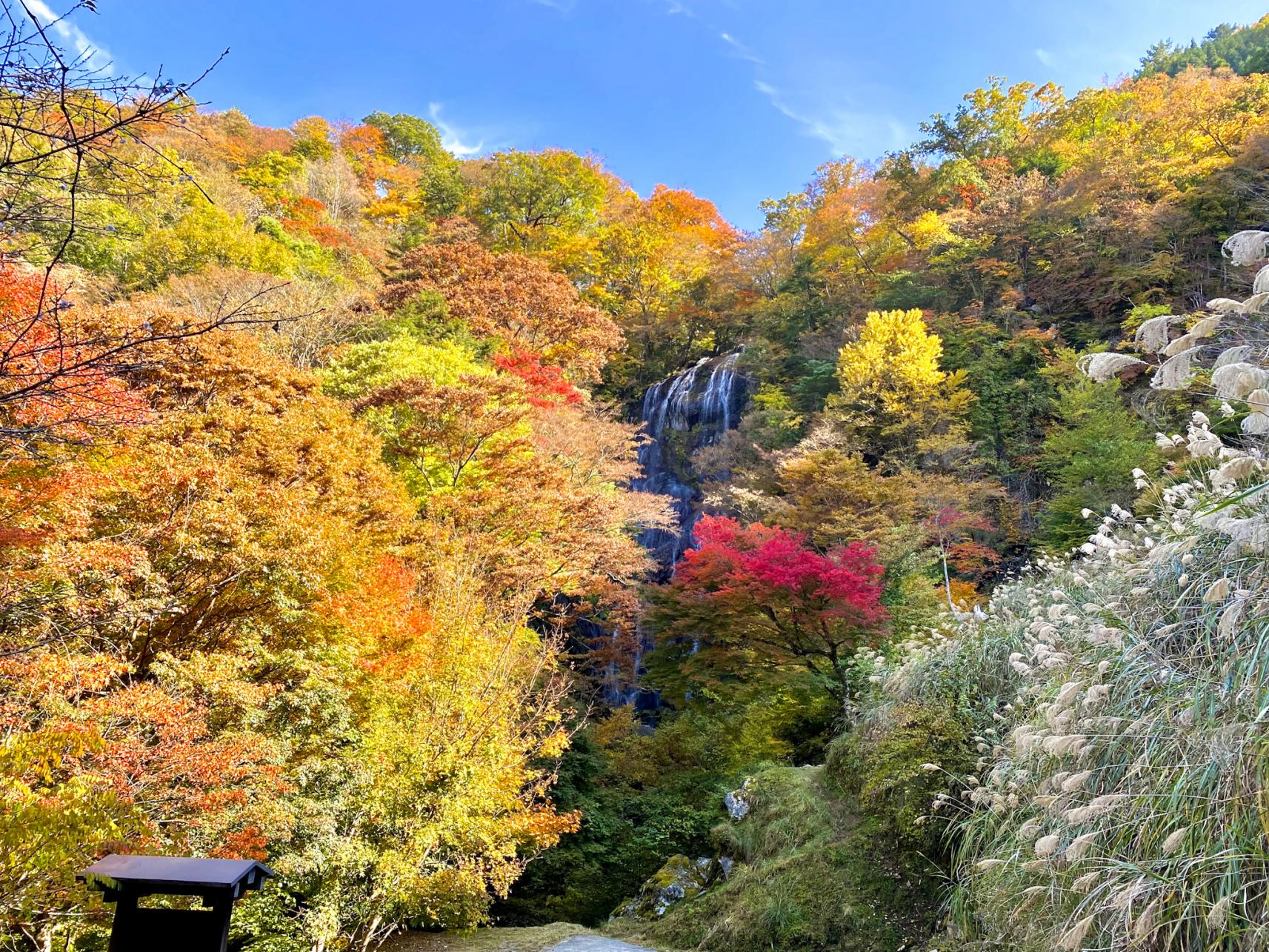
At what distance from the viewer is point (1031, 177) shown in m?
18.3

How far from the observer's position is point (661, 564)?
60.8 feet

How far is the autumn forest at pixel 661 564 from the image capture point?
9.32 ft

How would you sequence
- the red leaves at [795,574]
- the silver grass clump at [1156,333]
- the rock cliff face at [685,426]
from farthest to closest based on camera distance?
the rock cliff face at [685,426] → the red leaves at [795,574] → the silver grass clump at [1156,333]

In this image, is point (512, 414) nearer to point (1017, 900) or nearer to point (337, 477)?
point (337, 477)

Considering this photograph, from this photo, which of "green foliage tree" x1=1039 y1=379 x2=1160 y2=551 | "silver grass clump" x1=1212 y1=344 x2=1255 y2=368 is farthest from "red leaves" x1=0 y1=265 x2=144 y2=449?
"green foliage tree" x1=1039 y1=379 x2=1160 y2=551

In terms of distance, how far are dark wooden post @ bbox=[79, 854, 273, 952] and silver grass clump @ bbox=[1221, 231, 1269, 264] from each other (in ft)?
14.8

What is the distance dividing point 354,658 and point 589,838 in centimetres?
532

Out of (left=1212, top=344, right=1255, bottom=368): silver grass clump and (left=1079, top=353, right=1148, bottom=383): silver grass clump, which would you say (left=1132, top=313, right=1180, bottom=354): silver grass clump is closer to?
(left=1079, top=353, right=1148, bottom=383): silver grass clump

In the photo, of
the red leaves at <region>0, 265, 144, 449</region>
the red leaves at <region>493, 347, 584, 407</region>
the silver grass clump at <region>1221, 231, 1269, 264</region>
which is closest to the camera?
the red leaves at <region>0, 265, 144, 449</region>

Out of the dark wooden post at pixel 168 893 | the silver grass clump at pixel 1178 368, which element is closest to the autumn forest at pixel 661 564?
the silver grass clump at pixel 1178 368

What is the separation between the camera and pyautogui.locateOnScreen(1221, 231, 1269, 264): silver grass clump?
2.35m

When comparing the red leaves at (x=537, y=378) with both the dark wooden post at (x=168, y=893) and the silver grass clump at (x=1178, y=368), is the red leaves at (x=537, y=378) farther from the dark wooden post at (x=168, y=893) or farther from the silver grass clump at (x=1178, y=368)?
the silver grass clump at (x=1178, y=368)

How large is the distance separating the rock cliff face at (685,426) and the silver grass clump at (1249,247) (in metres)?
16.8

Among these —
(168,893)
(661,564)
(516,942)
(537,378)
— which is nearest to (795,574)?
(516,942)
